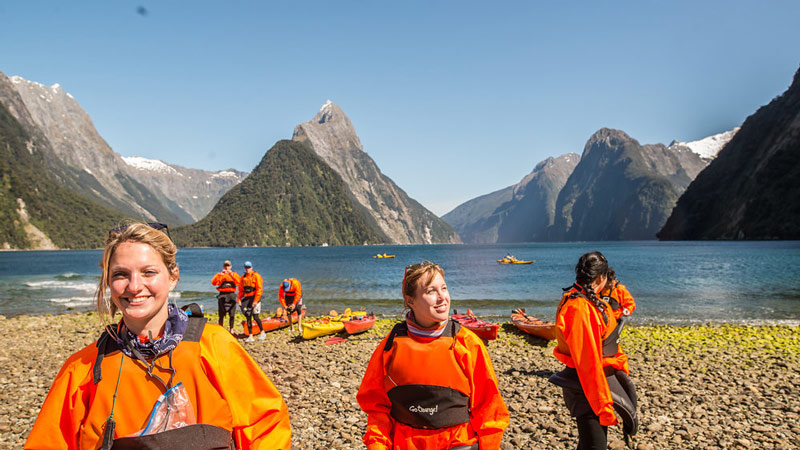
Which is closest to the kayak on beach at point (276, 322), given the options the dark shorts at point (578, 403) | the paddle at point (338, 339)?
the paddle at point (338, 339)

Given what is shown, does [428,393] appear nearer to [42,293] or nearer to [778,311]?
[778,311]

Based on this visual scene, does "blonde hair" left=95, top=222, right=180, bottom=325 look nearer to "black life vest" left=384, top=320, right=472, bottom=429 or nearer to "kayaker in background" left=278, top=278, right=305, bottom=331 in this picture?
"black life vest" left=384, top=320, right=472, bottom=429

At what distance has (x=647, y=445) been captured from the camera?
768cm

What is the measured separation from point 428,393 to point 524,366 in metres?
10.8

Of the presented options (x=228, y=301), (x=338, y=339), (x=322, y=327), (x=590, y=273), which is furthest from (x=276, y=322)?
(x=590, y=273)

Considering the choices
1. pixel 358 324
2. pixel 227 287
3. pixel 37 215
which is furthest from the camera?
pixel 37 215

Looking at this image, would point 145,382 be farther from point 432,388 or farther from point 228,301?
point 228,301

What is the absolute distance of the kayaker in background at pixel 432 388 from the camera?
353cm

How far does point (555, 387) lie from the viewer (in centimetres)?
1102

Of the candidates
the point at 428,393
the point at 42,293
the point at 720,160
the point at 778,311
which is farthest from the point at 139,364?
the point at 720,160

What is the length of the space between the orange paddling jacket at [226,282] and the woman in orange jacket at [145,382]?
15330 mm

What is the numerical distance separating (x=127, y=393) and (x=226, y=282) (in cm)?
1561

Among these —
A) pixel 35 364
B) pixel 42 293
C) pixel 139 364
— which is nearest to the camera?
pixel 139 364

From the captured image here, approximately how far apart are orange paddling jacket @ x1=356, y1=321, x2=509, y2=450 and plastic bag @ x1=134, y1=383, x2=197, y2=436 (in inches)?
55.3
